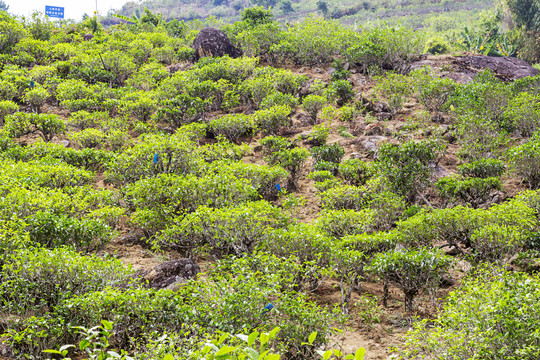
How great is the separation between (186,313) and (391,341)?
4989 mm

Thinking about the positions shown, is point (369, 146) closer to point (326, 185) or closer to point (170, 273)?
point (326, 185)

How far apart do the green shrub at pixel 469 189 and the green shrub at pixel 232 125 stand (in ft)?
33.9

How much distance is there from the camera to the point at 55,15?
35.9 m

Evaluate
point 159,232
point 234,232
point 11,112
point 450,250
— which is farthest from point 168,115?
point 450,250

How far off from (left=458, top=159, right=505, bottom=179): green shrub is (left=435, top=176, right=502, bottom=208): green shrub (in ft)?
1.89

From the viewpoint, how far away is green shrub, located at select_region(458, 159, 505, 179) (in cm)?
1389

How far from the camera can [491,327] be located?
20.5 feet

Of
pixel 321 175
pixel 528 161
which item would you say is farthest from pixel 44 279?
pixel 528 161

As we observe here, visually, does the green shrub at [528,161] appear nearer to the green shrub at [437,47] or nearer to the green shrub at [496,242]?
the green shrub at [496,242]

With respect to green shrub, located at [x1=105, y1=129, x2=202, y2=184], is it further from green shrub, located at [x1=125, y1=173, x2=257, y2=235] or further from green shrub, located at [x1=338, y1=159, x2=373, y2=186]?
green shrub, located at [x1=338, y1=159, x2=373, y2=186]

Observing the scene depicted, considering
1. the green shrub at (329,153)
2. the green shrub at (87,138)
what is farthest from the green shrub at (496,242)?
the green shrub at (87,138)

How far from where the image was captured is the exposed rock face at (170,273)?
9.70 meters

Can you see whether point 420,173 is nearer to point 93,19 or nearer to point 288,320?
point 288,320

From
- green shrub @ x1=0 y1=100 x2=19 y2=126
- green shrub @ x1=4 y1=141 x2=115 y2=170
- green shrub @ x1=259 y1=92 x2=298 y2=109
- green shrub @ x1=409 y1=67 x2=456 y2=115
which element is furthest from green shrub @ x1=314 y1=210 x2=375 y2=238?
green shrub @ x1=0 y1=100 x2=19 y2=126
